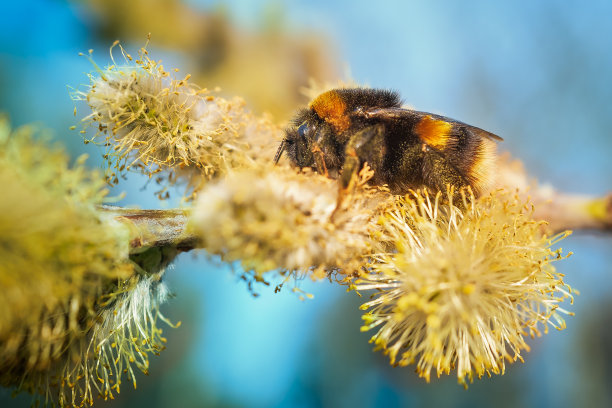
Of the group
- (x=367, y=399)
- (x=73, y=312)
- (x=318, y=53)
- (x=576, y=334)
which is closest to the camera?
(x=73, y=312)

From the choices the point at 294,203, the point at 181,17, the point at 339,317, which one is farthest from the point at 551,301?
the point at 181,17

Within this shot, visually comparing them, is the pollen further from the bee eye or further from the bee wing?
the bee eye

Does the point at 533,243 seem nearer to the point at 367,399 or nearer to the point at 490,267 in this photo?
the point at 490,267

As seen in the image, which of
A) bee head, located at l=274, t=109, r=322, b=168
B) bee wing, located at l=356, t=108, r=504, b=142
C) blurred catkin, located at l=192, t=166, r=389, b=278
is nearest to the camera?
blurred catkin, located at l=192, t=166, r=389, b=278

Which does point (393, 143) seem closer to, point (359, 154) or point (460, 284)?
point (359, 154)

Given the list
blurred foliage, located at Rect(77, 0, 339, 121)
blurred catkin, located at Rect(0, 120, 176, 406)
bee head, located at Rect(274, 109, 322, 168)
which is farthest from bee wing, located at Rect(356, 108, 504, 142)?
blurred foliage, located at Rect(77, 0, 339, 121)

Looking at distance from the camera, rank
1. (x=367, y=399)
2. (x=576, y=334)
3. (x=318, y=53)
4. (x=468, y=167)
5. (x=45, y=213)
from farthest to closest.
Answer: (x=367, y=399)
(x=318, y=53)
(x=576, y=334)
(x=468, y=167)
(x=45, y=213)
